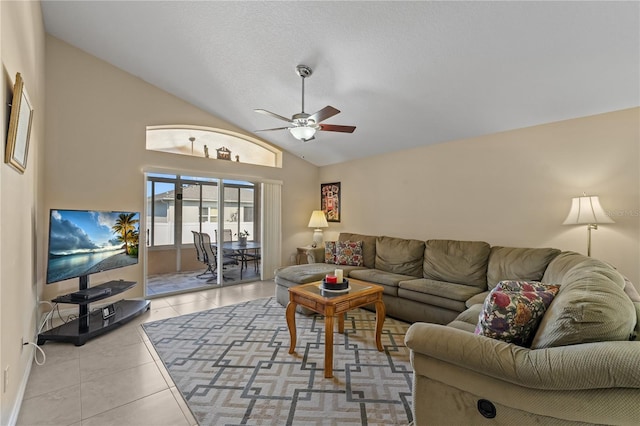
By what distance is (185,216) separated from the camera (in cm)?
593

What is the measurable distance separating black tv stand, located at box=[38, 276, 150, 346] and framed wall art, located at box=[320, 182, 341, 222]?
3585mm

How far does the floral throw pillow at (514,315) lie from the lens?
61.4 inches

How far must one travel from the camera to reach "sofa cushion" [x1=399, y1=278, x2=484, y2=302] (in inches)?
121

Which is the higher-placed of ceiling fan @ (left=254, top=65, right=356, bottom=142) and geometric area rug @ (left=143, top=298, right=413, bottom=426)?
ceiling fan @ (left=254, top=65, right=356, bottom=142)

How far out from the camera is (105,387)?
2172 millimetres

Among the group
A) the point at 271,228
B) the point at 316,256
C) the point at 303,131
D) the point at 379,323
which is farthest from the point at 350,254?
the point at 303,131

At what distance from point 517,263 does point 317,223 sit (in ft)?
11.4

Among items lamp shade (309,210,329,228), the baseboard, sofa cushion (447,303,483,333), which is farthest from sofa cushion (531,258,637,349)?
lamp shade (309,210,329,228)

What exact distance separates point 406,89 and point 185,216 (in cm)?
486

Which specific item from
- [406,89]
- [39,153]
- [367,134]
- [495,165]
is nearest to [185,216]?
[39,153]

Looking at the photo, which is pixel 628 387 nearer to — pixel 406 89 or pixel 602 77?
pixel 602 77

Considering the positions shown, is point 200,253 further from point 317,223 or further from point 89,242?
point 89,242

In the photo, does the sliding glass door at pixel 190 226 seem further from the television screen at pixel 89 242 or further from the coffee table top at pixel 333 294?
the coffee table top at pixel 333 294

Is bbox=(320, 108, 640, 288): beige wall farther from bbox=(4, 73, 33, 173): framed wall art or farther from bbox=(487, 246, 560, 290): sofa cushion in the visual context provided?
bbox=(4, 73, 33, 173): framed wall art
